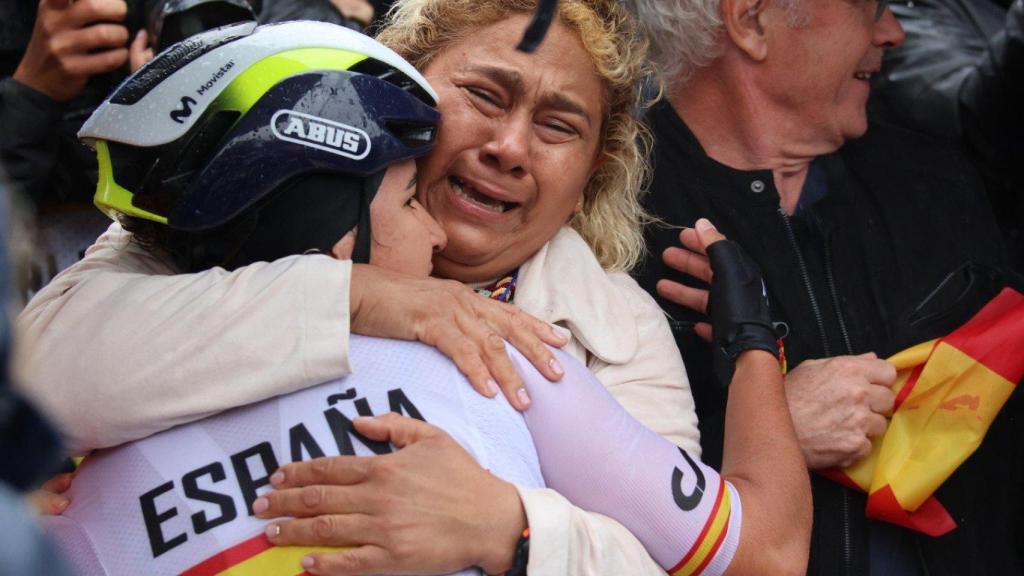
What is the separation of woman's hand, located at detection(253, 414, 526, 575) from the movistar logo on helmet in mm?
543

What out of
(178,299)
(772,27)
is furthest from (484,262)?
(772,27)

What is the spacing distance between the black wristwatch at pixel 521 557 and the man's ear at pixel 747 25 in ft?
6.51

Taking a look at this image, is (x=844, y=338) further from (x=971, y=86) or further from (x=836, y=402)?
(x=971, y=86)

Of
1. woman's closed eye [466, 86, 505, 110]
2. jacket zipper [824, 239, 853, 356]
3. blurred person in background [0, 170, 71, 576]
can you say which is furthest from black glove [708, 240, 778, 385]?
blurred person in background [0, 170, 71, 576]

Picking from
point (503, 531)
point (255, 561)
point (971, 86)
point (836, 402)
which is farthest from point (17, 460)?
point (971, 86)

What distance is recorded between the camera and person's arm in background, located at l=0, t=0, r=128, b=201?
3420 mm

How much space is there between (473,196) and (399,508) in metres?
1.02

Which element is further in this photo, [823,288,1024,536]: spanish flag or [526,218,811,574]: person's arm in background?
[823,288,1024,536]: spanish flag

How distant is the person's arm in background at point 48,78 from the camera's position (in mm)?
3420

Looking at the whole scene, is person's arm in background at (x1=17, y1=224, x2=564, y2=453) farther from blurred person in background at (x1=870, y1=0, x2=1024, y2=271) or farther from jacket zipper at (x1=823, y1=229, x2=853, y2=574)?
blurred person in background at (x1=870, y1=0, x2=1024, y2=271)

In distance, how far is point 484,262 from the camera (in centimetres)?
295

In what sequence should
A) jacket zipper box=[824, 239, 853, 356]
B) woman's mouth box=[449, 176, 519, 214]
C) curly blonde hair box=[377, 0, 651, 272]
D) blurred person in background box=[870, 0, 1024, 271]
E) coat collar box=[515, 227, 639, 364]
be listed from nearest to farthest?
coat collar box=[515, 227, 639, 364]
woman's mouth box=[449, 176, 519, 214]
curly blonde hair box=[377, 0, 651, 272]
jacket zipper box=[824, 239, 853, 356]
blurred person in background box=[870, 0, 1024, 271]

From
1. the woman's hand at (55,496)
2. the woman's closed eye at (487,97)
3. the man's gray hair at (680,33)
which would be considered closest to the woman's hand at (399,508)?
the woman's hand at (55,496)

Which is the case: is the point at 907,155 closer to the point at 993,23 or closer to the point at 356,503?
the point at 993,23
